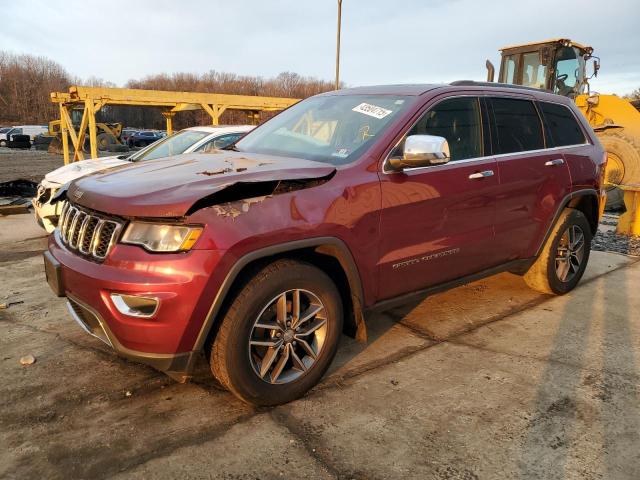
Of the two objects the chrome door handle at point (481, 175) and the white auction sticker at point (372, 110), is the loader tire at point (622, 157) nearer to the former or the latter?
the chrome door handle at point (481, 175)

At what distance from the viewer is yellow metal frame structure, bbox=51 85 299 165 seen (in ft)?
41.8

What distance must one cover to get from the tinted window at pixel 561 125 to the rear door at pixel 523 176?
0.43 feet

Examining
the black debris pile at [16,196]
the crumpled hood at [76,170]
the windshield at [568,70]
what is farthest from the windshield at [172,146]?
the windshield at [568,70]

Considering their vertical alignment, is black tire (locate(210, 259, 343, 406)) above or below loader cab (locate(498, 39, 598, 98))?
below

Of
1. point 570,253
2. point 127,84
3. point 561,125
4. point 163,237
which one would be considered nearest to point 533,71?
point 561,125

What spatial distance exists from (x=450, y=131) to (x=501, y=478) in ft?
7.43

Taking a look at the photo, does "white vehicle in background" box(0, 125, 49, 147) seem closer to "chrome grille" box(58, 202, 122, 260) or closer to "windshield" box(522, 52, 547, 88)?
"windshield" box(522, 52, 547, 88)

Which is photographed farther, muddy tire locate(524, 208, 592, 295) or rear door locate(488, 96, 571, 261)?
muddy tire locate(524, 208, 592, 295)

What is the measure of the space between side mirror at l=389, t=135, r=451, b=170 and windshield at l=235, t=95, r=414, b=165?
0.80ft

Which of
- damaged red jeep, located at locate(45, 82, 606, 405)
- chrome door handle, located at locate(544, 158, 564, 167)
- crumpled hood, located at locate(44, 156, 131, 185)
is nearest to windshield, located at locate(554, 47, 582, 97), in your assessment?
chrome door handle, located at locate(544, 158, 564, 167)

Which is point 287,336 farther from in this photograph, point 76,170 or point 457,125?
point 76,170

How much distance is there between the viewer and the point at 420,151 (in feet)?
9.61

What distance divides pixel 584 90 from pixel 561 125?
310 inches

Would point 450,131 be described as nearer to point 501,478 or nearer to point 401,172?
point 401,172
